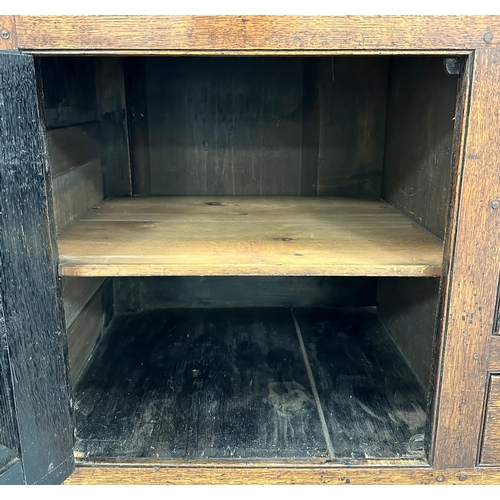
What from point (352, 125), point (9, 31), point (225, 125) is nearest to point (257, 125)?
point (225, 125)

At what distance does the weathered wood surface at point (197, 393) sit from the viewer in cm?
109

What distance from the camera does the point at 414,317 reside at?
1369 millimetres

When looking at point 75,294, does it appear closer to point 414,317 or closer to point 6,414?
point 6,414

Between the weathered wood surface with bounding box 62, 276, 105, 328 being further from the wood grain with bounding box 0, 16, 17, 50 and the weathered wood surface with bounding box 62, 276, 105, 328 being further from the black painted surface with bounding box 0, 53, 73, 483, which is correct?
→ the wood grain with bounding box 0, 16, 17, 50

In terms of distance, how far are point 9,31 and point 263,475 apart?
91 centimetres

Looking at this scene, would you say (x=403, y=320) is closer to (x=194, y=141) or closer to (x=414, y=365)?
(x=414, y=365)

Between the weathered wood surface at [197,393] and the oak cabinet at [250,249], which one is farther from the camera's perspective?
the weathered wood surface at [197,393]

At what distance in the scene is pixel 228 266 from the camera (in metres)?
0.97

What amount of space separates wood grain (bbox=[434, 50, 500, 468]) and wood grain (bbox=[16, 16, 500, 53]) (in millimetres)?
68

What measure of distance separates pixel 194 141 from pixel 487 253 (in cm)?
100

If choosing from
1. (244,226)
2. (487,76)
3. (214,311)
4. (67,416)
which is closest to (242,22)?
(487,76)

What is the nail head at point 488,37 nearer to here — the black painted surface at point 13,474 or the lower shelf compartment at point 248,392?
the lower shelf compartment at point 248,392

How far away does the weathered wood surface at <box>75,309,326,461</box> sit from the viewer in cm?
109

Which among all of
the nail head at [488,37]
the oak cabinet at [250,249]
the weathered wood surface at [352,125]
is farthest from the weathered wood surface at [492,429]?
the weathered wood surface at [352,125]
